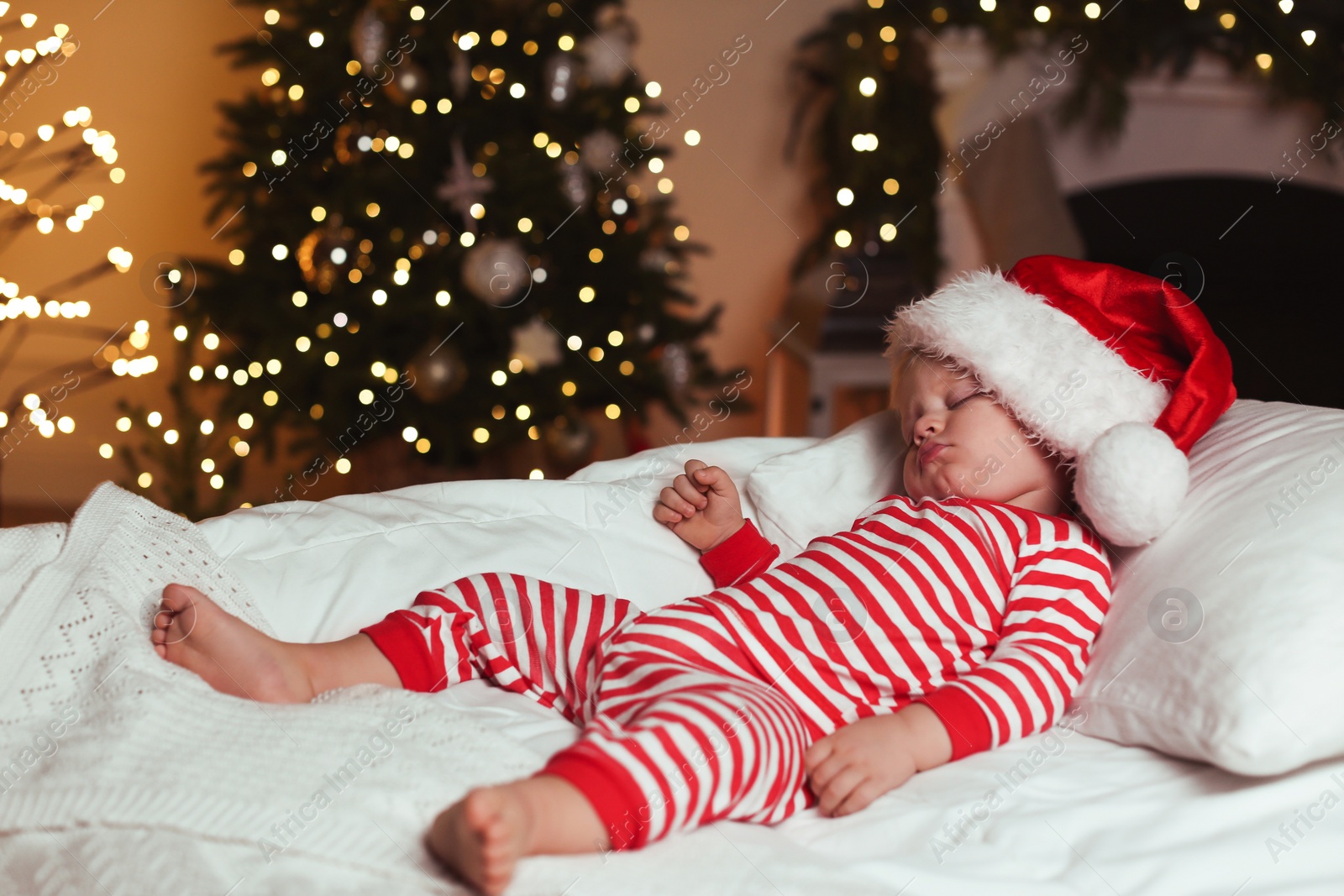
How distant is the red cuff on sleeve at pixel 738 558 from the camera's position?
1141mm

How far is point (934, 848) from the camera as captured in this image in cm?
75

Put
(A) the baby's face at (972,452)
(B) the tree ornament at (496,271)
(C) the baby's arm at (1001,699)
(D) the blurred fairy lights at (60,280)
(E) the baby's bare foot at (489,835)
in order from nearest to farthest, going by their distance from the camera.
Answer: (E) the baby's bare foot at (489,835) < (C) the baby's arm at (1001,699) < (A) the baby's face at (972,452) < (B) the tree ornament at (496,271) < (D) the blurred fairy lights at (60,280)

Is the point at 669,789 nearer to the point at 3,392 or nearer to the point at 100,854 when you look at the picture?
the point at 100,854

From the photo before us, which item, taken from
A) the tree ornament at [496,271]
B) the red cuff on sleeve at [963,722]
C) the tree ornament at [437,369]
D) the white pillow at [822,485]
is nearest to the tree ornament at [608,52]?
the tree ornament at [496,271]

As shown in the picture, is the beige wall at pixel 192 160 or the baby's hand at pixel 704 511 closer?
the baby's hand at pixel 704 511

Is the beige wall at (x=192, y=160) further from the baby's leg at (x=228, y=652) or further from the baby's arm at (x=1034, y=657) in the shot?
the baby's leg at (x=228, y=652)

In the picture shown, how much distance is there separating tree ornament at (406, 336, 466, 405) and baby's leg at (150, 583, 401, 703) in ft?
4.43

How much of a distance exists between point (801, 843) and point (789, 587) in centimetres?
28

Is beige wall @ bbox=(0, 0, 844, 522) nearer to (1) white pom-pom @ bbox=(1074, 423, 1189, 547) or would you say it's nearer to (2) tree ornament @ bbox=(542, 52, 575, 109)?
(2) tree ornament @ bbox=(542, 52, 575, 109)

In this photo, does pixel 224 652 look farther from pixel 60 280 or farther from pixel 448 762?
pixel 60 280

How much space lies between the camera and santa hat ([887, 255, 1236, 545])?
0.95 meters

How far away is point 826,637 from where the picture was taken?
94 cm

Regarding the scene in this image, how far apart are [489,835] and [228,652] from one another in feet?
1.18

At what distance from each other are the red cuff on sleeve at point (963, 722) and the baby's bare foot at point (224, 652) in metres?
0.56
